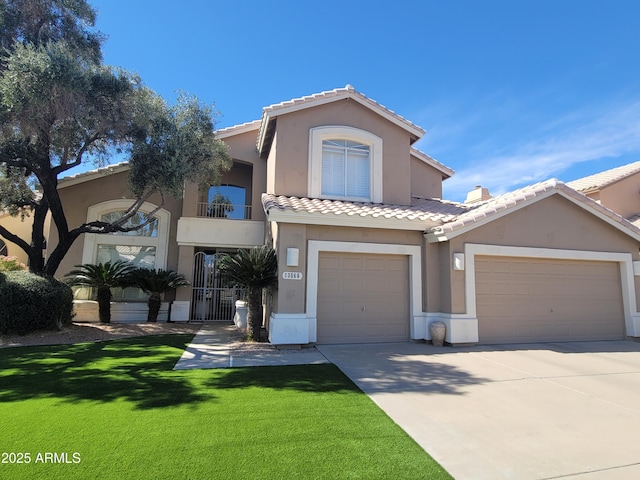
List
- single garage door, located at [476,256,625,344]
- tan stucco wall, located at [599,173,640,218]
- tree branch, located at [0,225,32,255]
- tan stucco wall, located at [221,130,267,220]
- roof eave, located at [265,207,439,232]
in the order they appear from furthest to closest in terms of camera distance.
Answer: tan stucco wall, located at [599,173,640,218] < tan stucco wall, located at [221,130,267,220] < tree branch, located at [0,225,32,255] < single garage door, located at [476,256,625,344] < roof eave, located at [265,207,439,232]

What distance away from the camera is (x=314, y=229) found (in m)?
9.71

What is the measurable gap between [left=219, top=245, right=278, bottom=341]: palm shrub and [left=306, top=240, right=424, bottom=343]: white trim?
3.33 ft

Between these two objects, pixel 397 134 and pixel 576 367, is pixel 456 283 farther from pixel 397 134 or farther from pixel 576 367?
pixel 397 134

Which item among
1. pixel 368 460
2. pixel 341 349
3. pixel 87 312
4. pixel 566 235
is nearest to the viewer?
pixel 368 460

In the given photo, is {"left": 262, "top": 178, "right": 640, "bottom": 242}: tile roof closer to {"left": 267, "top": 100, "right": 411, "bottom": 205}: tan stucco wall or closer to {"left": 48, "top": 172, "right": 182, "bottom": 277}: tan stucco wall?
A: {"left": 267, "top": 100, "right": 411, "bottom": 205}: tan stucco wall

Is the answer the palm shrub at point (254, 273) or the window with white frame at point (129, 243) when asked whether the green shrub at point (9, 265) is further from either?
the palm shrub at point (254, 273)

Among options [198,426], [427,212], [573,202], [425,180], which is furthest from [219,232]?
[573,202]

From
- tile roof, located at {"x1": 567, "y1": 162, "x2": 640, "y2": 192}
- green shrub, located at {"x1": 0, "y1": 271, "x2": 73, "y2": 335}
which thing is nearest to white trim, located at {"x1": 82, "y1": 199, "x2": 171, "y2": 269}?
green shrub, located at {"x1": 0, "y1": 271, "x2": 73, "y2": 335}

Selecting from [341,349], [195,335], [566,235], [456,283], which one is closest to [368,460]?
[341,349]

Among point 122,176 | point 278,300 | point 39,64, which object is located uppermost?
point 39,64

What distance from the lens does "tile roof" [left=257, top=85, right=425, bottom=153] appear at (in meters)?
11.3

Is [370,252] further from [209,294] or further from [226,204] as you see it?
[226,204]

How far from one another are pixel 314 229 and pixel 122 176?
9806 millimetres

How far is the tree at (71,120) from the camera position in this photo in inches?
366
